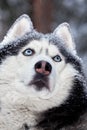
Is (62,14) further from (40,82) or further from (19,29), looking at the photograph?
(40,82)

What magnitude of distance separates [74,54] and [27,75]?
1.35 feet

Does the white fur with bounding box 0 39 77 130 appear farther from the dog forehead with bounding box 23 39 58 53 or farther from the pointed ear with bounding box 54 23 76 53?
the pointed ear with bounding box 54 23 76 53

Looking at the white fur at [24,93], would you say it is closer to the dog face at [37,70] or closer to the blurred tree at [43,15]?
the dog face at [37,70]

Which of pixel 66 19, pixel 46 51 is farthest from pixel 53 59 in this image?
pixel 66 19

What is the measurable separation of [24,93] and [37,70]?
17 centimetres

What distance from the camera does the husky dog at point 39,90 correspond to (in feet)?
10.7

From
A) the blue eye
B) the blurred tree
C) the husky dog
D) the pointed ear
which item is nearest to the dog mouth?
the husky dog

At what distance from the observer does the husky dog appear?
327cm

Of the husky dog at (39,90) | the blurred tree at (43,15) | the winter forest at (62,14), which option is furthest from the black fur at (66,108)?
the winter forest at (62,14)

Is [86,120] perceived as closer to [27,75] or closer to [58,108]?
[58,108]

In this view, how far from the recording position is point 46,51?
3.36 meters

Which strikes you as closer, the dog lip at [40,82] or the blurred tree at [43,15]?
the dog lip at [40,82]

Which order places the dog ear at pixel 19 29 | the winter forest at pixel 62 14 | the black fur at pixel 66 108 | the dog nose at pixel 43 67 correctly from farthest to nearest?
the winter forest at pixel 62 14 < the dog ear at pixel 19 29 < the black fur at pixel 66 108 < the dog nose at pixel 43 67

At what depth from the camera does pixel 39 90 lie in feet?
→ 10.7
